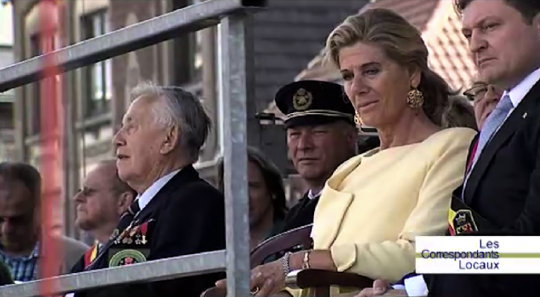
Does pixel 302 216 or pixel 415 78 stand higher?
pixel 415 78

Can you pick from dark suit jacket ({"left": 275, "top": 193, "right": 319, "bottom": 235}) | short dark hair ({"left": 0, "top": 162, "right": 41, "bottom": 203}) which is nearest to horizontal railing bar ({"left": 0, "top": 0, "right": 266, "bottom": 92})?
dark suit jacket ({"left": 275, "top": 193, "right": 319, "bottom": 235})

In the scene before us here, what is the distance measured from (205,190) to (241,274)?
58.8 inches

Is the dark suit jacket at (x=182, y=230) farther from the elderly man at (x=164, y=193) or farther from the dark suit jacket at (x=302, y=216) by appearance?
the dark suit jacket at (x=302, y=216)

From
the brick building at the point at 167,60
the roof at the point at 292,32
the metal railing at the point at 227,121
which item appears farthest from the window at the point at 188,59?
the metal railing at the point at 227,121

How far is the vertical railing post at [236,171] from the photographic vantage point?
2.41 m

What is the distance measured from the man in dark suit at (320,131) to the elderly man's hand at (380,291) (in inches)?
48.8

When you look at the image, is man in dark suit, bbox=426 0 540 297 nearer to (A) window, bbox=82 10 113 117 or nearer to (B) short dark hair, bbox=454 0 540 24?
(B) short dark hair, bbox=454 0 540 24

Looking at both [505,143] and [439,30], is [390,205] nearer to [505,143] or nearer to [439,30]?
[505,143]

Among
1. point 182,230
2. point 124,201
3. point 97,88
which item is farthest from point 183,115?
point 97,88

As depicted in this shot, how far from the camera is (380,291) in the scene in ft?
9.86

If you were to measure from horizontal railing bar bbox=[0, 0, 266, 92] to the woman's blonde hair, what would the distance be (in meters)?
0.94

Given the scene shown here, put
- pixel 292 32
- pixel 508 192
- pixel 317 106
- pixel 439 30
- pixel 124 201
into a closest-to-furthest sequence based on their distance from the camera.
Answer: pixel 508 192 < pixel 317 106 < pixel 124 201 < pixel 439 30 < pixel 292 32

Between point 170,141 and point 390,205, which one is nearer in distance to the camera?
point 390,205

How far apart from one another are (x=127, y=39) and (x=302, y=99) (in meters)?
1.83
